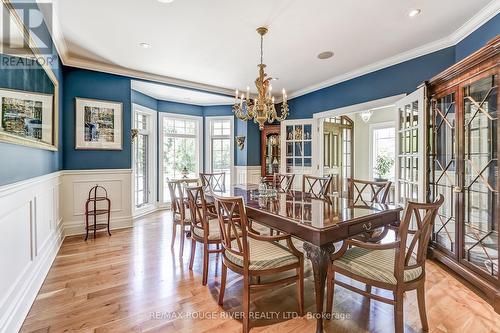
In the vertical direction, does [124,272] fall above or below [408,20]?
below

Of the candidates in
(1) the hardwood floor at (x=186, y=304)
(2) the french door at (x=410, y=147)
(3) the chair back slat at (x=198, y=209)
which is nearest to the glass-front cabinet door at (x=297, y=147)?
(2) the french door at (x=410, y=147)

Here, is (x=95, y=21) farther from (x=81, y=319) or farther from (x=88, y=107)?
(x=81, y=319)

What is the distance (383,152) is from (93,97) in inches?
274

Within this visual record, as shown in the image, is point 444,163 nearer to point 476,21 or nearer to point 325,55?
point 476,21

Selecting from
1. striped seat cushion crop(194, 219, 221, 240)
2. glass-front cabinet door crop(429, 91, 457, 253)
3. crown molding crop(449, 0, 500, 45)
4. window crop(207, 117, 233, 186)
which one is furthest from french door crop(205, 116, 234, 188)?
crown molding crop(449, 0, 500, 45)

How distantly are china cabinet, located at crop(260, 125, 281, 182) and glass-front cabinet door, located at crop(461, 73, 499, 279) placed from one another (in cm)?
391

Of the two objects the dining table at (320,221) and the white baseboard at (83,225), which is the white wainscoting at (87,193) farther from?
the dining table at (320,221)

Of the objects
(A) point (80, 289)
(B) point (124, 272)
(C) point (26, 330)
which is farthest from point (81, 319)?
(B) point (124, 272)

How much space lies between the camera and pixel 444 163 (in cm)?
277

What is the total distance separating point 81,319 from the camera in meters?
1.86

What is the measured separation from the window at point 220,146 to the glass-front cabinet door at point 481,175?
4.71m

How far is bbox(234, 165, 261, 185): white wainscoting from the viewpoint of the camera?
19.7 feet

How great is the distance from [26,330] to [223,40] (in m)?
3.35

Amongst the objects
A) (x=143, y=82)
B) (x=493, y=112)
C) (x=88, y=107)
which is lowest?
(x=493, y=112)
